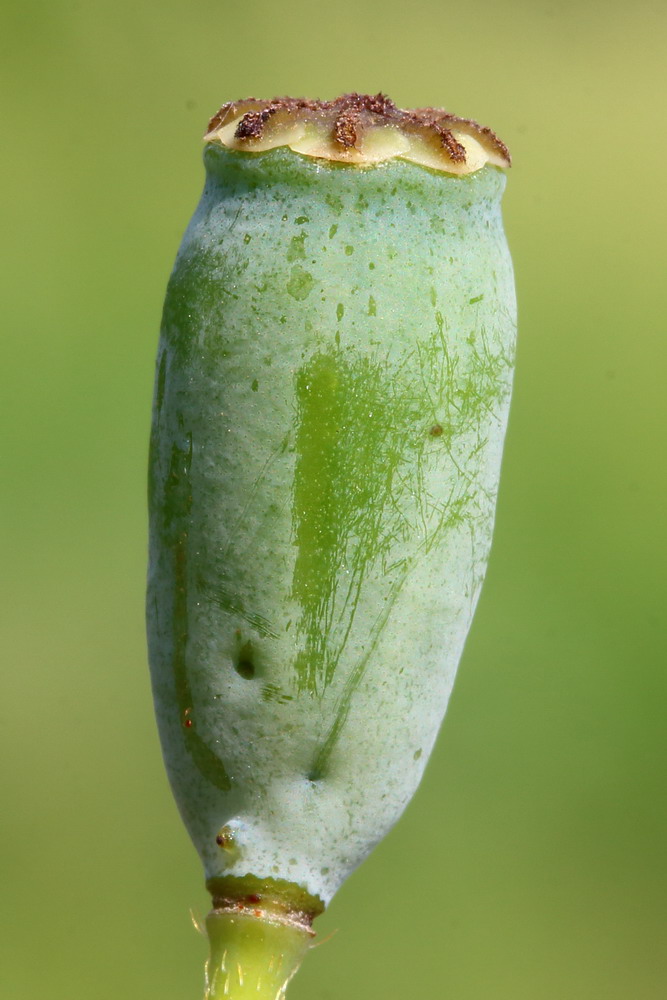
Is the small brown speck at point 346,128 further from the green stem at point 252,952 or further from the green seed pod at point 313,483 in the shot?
the green stem at point 252,952

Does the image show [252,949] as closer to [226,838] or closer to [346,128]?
[226,838]

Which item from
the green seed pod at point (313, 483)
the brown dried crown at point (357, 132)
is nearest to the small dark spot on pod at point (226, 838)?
the green seed pod at point (313, 483)

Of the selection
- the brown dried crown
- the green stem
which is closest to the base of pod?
the green stem

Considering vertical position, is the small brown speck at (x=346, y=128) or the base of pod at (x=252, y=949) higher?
the small brown speck at (x=346, y=128)

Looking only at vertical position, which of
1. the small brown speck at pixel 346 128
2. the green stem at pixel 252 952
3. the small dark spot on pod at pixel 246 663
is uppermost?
the small brown speck at pixel 346 128

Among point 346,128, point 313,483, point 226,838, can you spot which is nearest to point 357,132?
point 346,128

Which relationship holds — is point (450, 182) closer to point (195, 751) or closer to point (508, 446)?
point (195, 751)
